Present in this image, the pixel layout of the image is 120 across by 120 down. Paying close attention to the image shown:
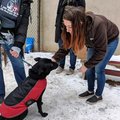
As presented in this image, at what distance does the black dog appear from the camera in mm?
2770

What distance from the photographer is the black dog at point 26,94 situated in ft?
9.09

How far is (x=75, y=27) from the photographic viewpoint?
258 centimetres

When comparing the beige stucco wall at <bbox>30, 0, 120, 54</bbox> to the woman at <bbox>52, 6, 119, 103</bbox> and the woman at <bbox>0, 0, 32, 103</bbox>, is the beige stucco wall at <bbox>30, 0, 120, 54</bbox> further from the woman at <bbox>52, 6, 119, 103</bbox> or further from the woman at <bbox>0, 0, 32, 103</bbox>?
the woman at <bbox>0, 0, 32, 103</bbox>

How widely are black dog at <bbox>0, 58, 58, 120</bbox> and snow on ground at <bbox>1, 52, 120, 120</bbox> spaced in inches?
12.3

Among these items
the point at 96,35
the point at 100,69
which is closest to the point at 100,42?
the point at 96,35

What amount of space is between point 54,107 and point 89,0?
7.59ft

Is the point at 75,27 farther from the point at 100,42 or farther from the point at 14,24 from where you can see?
the point at 14,24

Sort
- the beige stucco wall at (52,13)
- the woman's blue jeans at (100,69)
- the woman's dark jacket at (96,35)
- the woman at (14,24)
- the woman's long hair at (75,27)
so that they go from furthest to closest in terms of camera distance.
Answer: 1. the beige stucco wall at (52,13)
2. the woman's blue jeans at (100,69)
3. the woman at (14,24)
4. the woman's dark jacket at (96,35)
5. the woman's long hair at (75,27)

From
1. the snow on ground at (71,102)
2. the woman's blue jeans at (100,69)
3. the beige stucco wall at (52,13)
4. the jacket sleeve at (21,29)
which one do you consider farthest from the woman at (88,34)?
the beige stucco wall at (52,13)

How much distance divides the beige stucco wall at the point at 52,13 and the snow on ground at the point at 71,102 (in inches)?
50.1

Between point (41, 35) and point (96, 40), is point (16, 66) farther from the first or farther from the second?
point (41, 35)

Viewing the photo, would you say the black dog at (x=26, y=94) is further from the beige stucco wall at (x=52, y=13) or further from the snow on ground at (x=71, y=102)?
the beige stucco wall at (x=52, y=13)

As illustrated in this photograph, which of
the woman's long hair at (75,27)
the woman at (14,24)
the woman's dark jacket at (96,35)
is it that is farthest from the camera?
the woman at (14,24)

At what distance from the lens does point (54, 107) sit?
335 centimetres
